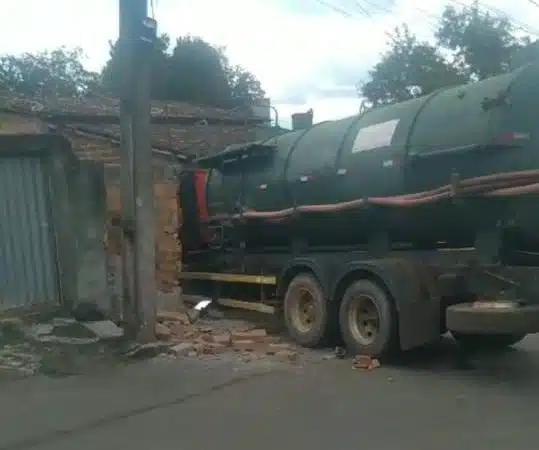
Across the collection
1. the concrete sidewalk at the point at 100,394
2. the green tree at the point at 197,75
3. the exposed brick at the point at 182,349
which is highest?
the green tree at the point at 197,75

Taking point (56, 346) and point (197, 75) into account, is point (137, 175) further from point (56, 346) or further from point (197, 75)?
point (197, 75)

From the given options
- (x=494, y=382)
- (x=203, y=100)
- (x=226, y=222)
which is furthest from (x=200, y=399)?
(x=203, y=100)

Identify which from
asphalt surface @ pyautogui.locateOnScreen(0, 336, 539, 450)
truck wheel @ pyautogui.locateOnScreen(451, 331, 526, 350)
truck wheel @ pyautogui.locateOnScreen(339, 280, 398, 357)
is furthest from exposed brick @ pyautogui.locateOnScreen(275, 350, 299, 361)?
truck wheel @ pyautogui.locateOnScreen(451, 331, 526, 350)

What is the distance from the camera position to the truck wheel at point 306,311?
9.84 metres

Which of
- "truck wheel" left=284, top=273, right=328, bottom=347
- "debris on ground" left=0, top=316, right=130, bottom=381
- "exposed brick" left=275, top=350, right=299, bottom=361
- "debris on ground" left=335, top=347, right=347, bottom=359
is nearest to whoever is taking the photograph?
"debris on ground" left=0, top=316, right=130, bottom=381

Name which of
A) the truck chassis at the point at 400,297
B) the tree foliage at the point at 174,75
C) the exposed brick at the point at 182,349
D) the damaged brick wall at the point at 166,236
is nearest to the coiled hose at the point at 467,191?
the truck chassis at the point at 400,297

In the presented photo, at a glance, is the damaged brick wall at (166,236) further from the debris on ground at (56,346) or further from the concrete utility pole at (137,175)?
the concrete utility pole at (137,175)

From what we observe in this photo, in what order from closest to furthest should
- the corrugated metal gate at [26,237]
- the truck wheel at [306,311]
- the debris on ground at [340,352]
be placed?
1. the debris on ground at [340,352]
2. the truck wheel at [306,311]
3. the corrugated metal gate at [26,237]

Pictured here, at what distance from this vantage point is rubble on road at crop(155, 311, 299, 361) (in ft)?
31.5

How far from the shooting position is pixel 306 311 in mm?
10422

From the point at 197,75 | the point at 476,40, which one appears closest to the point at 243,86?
the point at 197,75

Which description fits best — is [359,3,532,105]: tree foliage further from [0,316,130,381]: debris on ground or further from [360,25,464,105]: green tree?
[0,316,130,381]: debris on ground

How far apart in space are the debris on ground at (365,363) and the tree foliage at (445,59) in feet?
113

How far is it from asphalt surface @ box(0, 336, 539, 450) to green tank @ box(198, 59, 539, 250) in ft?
5.58
